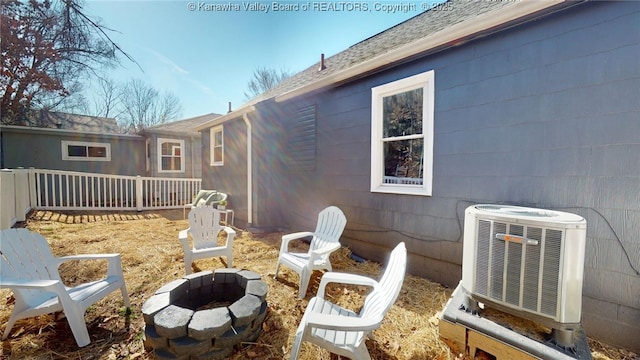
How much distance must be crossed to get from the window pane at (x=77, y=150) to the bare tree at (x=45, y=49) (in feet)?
6.72

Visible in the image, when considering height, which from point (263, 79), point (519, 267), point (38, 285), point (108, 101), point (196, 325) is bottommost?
point (196, 325)

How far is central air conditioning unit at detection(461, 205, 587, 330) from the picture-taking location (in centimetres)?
159

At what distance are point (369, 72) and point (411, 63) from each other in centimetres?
65

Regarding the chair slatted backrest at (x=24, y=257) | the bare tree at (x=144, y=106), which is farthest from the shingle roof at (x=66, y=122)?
the chair slatted backrest at (x=24, y=257)

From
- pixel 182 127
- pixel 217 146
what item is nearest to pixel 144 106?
pixel 182 127

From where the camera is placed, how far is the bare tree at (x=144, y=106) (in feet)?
77.3

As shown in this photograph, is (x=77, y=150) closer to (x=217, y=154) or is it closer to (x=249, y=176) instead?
(x=217, y=154)

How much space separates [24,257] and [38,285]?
675mm

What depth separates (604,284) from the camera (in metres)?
2.17

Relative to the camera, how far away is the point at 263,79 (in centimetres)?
2220

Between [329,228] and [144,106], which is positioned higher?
[144,106]

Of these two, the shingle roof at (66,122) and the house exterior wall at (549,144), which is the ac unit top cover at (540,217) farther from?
the shingle roof at (66,122)

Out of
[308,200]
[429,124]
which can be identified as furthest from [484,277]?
[308,200]

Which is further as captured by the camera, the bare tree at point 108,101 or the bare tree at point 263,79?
the bare tree at point 263,79
